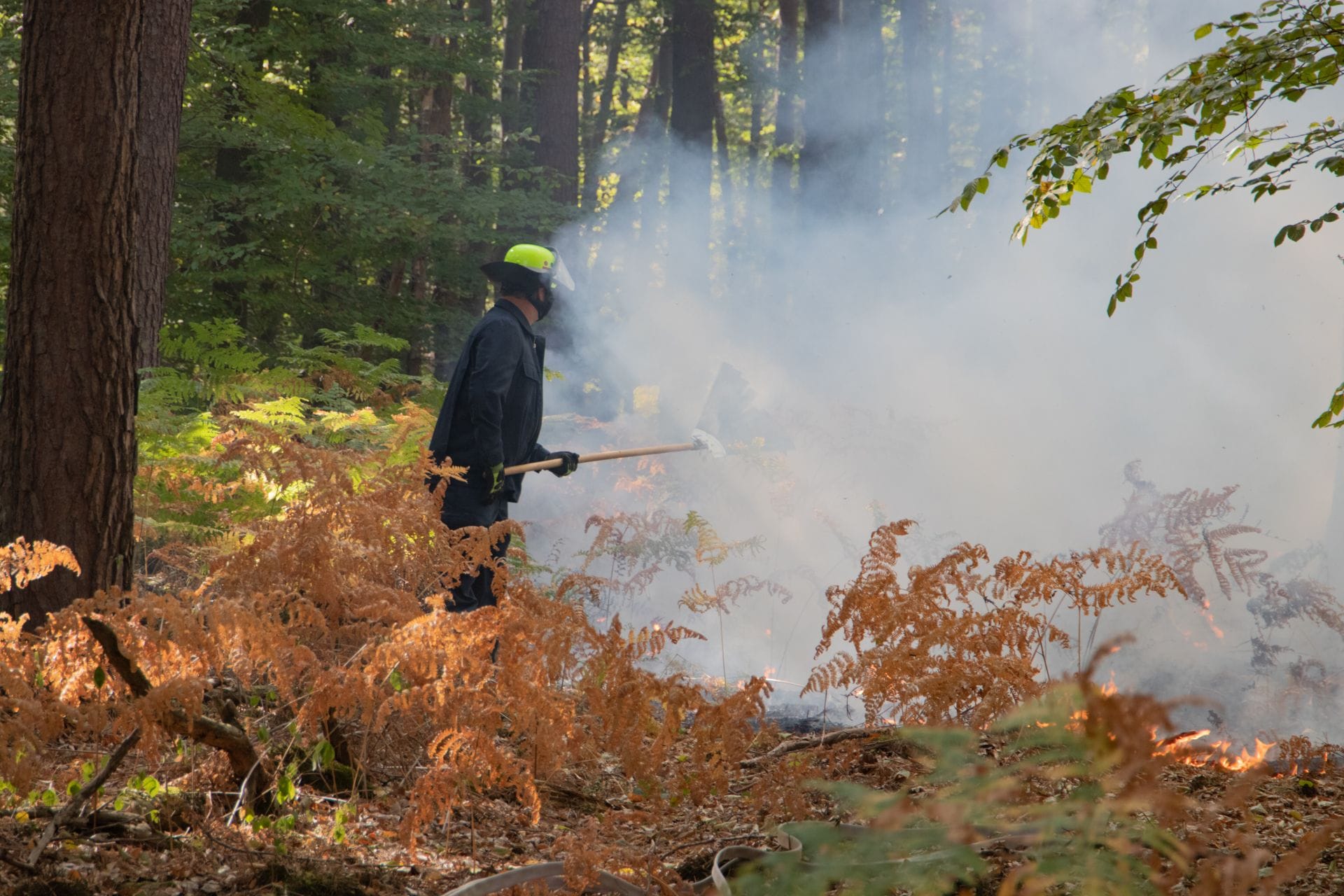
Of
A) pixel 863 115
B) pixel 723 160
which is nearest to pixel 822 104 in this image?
pixel 863 115

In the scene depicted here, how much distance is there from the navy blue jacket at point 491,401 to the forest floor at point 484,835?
1965 millimetres

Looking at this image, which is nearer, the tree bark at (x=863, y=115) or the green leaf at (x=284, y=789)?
the green leaf at (x=284, y=789)

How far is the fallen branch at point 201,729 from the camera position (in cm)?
237

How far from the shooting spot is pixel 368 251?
36.4 feet

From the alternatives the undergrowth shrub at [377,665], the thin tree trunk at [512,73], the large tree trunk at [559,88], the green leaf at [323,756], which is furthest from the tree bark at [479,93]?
the green leaf at [323,756]

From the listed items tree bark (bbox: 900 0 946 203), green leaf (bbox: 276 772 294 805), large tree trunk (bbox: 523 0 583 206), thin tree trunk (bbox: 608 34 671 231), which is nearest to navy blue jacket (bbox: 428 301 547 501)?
green leaf (bbox: 276 772 294 805)

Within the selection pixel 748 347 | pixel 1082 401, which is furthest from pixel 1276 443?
pixel 748 347

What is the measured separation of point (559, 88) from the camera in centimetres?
1328

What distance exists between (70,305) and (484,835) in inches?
94.0

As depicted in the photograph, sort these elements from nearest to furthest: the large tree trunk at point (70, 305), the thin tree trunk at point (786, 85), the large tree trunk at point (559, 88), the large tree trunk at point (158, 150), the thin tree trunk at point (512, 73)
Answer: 1. the large tree trunk at point (70, 305)
2. the large tree trunk at point (158, 150)
3. the large tree trunk at point (559, 88)
4. the thin tree trunk at point (512, 73)
5. the thin tree trunk at point (786, 85)

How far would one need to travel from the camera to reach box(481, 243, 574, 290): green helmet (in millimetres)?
5391

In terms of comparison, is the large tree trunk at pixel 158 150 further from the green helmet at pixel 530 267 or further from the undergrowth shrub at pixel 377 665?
the undergrowth shrub at pixel 377 665

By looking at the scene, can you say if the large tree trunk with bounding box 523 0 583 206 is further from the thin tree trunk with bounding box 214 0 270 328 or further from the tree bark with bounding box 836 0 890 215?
the tree bark with bounding box 836 0 890 215

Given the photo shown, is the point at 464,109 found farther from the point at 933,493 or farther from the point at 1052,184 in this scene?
the point at 1052,184
